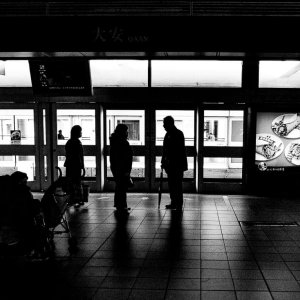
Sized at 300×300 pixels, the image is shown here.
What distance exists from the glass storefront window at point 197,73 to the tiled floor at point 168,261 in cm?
329

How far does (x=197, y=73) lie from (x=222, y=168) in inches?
93.4

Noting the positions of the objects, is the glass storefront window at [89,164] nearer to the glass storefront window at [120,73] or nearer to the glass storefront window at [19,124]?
the glass storefront window at [19,124]

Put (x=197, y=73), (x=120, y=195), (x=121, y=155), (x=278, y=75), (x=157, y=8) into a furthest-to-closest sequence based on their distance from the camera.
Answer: (x=197, y=73) < (x=278, y=75) < (x=120, y=195) < (x=121, y=155) < (x=157, y=8)

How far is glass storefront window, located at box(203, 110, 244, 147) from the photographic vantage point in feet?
32.1

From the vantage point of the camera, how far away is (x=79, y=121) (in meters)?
10.0

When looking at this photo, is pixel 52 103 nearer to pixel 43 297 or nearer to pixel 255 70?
pixel 255 70

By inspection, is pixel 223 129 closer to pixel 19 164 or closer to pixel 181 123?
pixel 181 123

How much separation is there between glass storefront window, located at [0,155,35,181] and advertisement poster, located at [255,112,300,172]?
5517 mm

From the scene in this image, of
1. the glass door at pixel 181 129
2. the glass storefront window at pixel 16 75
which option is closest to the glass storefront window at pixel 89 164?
the glass door at pixel 181 129

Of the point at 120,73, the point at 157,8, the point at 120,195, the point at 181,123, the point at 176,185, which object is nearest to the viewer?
the point at 157,8

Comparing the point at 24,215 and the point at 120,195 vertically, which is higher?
the point at 24,215

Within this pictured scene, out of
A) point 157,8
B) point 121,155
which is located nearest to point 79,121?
point 121,155

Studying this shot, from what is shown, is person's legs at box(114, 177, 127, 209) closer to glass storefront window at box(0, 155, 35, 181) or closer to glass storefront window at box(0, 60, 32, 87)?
glass storefront window at box(0, 155, 35, 181)

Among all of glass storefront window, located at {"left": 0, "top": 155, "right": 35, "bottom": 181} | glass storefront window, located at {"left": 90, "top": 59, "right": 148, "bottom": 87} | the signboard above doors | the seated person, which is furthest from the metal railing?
glass storefront window, located at {"left": 0, "top": 155, "right": 35, "bottom": 181}
